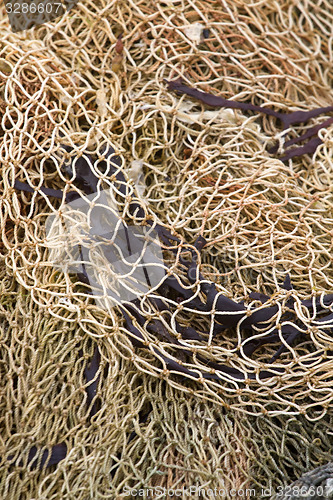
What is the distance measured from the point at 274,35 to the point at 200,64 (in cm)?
31

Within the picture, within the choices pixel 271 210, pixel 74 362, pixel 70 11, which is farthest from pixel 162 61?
pixel 74 362

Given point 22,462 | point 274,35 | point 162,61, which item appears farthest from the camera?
point 274,35

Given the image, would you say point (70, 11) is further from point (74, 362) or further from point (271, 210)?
point (74, 362)

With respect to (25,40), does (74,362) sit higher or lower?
lower

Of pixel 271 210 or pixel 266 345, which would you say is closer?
pixel 266 345

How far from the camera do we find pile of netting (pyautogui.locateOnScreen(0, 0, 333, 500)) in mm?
1327

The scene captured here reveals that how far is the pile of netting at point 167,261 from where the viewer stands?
4.35 feet

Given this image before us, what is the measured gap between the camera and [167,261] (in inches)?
57.8

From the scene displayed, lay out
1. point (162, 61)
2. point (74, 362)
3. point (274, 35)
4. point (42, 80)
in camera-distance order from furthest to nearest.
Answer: point (274, 35) < point (162, 61) < point (42, 80) < point (74, 362)

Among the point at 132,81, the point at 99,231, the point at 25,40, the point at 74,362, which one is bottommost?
the point at 74,362

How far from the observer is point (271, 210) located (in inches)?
60.9

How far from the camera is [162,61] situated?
5.45ft

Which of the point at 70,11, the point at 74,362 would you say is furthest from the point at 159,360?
the point at 70,11

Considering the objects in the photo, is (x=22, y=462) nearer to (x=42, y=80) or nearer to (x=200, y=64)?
(x=42, y=80)
